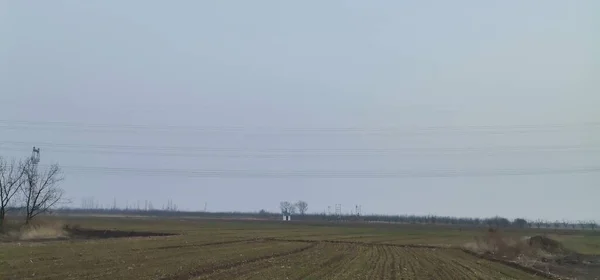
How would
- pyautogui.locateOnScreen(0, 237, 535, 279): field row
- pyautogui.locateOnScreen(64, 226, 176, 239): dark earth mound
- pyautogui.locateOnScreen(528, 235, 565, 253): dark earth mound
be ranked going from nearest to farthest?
pyautogui.locateOnScreen(0, 237, 535, 279): field row < pyautogui.locateOnScreen(528, 235, 565, 253): dark earth mound < pyautogui.locateOnScreen(64, 226, 176, 239): dark earth mound

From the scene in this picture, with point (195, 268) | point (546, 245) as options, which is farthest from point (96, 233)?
point (195, 268)

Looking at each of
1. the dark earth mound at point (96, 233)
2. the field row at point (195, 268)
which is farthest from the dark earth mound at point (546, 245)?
the dark earth mound at point (96, 233)

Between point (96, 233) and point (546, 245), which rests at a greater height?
point (96, 233)

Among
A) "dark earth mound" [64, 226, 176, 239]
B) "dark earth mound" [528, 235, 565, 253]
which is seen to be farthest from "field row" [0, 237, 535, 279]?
"dark earth mound" [64, 226, 176, 239]

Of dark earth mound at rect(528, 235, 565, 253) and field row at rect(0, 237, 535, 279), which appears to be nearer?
field row at rect(0, 237, 535, 279)

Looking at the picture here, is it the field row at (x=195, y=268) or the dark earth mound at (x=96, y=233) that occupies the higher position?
the dark earth mound at (x=96, y=233)

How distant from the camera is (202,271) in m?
28.6

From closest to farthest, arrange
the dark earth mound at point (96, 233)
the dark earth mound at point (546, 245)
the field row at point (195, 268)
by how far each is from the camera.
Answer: the field row at point (195, 268) → the dark earth mound at point (546, 245) → the dark earth mound at point (96, 233)

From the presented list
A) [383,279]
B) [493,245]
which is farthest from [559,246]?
[383,279]

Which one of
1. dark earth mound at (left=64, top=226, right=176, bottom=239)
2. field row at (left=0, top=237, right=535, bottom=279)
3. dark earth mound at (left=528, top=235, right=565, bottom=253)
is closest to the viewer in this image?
field row at (left=0, top=237, right=535, bottom=279)

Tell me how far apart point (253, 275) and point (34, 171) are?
64360 mm

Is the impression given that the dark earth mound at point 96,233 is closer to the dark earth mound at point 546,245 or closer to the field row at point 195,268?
the field row at point 195,268

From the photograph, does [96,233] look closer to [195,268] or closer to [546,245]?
[546,245]

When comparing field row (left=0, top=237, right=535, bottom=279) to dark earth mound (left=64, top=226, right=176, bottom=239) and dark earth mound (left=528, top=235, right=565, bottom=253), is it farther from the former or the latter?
dark earth mound (left=64, top=226, right=176, bottom=239)
